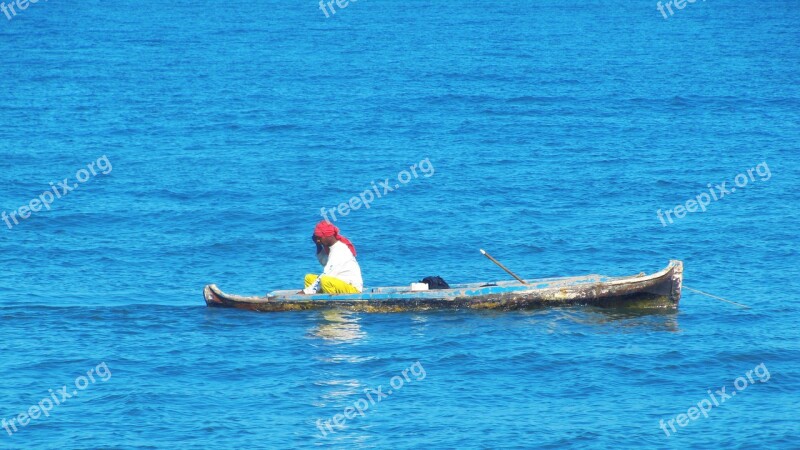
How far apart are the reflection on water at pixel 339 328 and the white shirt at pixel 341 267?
1.98ft

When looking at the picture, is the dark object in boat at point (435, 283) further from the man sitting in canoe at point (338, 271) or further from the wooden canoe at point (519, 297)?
the man sitting in canoe at point (338, 271)

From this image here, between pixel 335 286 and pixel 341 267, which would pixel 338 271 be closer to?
pixel 341 267

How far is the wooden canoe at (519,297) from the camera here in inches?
944

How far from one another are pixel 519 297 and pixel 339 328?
353cm

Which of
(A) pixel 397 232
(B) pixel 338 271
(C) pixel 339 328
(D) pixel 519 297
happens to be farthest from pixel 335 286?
(A) pixel 397 232

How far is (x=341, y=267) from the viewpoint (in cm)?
2420

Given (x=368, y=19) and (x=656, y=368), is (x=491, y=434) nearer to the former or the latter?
(x=656, y=368)

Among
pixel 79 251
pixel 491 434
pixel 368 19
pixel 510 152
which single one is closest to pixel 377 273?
pixel 79 251

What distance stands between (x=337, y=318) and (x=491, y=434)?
19.8 feet

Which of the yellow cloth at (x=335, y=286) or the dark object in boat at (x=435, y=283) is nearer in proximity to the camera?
the yellow cloth at (x=335, y=286)

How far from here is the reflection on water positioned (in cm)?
2294

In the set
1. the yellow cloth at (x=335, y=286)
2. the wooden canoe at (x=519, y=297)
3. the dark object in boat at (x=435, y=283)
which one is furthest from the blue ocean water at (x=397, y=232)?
the dark object in boat at (x=435, y=283)

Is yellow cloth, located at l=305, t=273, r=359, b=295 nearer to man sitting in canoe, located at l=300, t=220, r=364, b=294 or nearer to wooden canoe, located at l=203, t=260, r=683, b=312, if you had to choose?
man sitting in canoe, located at l=300, t=220, r=364, b=294

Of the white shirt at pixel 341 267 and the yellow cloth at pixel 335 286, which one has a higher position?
the white shirt at pixel 341 267
